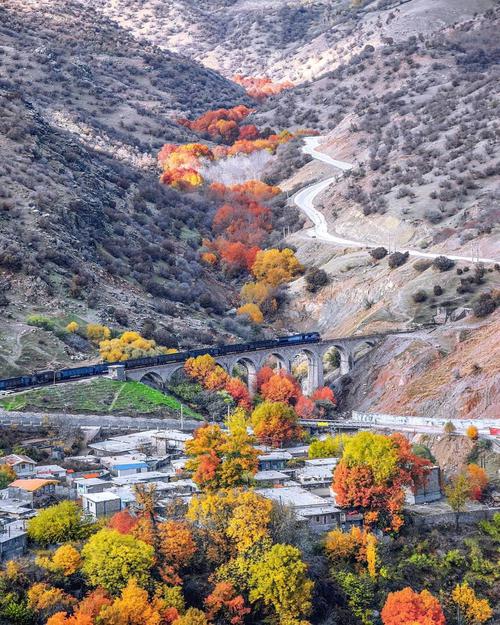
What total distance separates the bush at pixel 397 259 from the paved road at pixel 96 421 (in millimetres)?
41466

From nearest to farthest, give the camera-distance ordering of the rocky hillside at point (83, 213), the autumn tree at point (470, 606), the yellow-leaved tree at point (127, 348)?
1. the autumn tree at point (470, 606)
2. the yellow-leaved tree at point (127, 348)
3. the rocky hillside at point (83, 213)

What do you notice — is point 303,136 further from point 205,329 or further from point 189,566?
point 189,566

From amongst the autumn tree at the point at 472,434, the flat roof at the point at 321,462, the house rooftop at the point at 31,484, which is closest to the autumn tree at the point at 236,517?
the house rooftop at the point at 31,484

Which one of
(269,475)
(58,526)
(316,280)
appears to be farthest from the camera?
(316,280)

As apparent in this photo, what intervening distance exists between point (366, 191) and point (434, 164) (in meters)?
8.29

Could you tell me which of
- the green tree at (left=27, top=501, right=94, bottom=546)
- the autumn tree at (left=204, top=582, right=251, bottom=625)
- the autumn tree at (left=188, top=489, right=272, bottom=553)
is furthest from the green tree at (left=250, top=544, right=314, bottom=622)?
the green tree at (left=27, top=501, right=94, bottom=546)

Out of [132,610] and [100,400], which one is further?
[100,400]

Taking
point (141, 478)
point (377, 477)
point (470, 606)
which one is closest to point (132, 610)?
point (141, 478)

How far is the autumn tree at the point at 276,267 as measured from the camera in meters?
128

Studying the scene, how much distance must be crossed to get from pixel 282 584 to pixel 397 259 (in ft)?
221

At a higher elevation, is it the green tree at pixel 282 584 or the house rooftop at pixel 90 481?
the house rooftop at pixel 90 481

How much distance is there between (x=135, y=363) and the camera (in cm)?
8650

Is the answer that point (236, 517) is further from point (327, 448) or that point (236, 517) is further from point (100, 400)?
point (100, 400)

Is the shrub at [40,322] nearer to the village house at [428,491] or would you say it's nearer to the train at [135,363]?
the train at [135,363]
